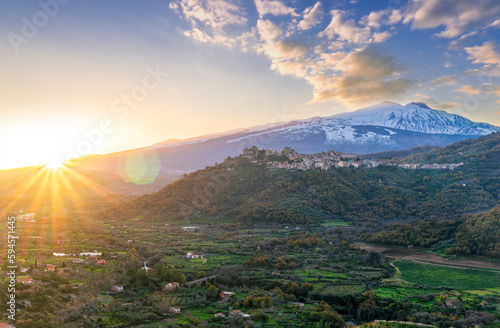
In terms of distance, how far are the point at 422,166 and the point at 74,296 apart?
87.6 m

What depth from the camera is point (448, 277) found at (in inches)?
1150

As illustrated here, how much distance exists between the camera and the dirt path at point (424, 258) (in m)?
32.0

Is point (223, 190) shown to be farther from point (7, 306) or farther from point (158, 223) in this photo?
point (7, 306)

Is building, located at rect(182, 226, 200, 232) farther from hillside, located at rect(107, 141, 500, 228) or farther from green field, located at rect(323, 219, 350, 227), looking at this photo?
green field, located at rect(323, 219, 350, 227)

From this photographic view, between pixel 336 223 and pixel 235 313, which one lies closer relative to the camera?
pixel 235 313

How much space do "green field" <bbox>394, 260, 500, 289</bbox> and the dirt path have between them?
1.68m

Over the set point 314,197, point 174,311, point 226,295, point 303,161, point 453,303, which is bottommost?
→ point 453,303

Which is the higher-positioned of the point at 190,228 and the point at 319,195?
the point at 319,195

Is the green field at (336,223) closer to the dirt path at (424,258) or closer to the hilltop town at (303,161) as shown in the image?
the dirt path at (424,258)

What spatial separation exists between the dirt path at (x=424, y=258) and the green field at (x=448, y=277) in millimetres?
1684

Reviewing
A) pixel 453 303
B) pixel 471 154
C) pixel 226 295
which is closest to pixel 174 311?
pixel 226 295

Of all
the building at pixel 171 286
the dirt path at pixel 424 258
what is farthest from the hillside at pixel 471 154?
the building at pixel 171 286

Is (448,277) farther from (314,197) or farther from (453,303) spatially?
(314,197)

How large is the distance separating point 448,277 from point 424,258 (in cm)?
701
